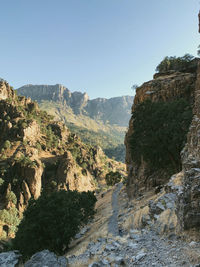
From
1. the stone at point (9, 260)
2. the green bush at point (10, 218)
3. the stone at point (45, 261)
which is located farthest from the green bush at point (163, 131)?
the green bush at point (10, 218)

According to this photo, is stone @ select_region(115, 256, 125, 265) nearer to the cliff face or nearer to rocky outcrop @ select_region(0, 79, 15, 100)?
the cliff face

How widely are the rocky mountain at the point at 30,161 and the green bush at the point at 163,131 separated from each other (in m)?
54.0

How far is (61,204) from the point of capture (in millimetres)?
21750

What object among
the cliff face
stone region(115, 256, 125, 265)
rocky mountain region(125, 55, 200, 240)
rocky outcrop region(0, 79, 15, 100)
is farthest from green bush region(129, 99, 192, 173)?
rocky outcrop region(0, 79, 15, 100)

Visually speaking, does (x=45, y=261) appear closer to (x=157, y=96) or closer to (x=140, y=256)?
(x=140, y=256)

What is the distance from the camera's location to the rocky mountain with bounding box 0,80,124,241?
234ft

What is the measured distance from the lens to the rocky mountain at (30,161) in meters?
71.3

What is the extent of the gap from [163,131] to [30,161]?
2723 inches

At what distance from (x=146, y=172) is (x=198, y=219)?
29395 mm

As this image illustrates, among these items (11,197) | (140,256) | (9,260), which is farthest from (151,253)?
(11,197)

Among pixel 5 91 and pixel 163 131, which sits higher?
pixel 5 91

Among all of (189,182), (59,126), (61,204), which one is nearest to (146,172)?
(61,204)

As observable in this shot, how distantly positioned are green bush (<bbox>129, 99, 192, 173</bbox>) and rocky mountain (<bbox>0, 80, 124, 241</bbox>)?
5402 centimetres

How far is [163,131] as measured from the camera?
2645cm
